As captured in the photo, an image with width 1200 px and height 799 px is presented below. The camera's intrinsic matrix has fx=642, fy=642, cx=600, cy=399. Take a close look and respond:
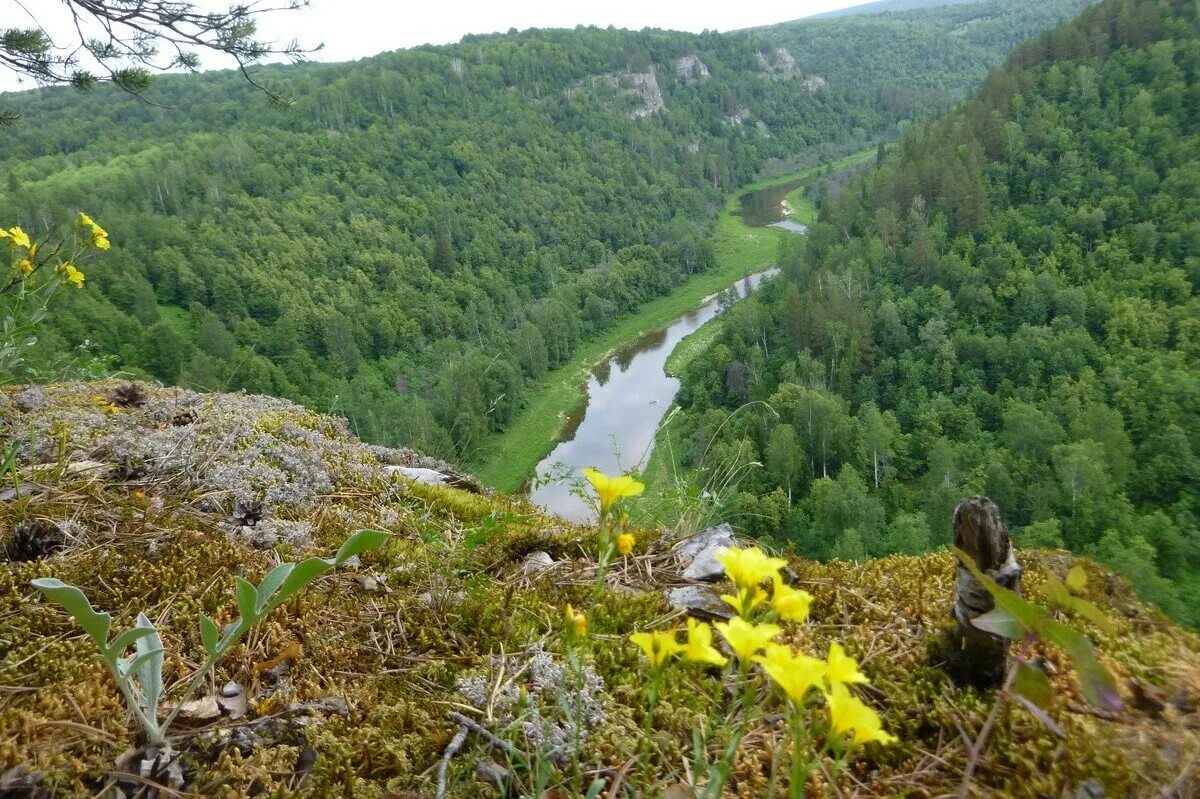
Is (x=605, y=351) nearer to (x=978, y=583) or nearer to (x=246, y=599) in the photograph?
(x=978, y=583)

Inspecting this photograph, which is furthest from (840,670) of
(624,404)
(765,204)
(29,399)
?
(765,204)

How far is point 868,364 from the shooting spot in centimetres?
5619

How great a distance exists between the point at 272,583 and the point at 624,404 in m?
57.0

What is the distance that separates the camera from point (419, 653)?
235 cm

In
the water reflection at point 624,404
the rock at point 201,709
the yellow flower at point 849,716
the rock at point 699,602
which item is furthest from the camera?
the water reflection at point 624,404

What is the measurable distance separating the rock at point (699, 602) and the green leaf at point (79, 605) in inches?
70.4

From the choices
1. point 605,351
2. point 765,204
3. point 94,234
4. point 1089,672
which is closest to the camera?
point 1089,672

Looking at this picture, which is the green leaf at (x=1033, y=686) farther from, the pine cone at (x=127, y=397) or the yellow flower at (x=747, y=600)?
the pine cone at (x=127, y=397)

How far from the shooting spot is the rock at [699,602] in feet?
8.13

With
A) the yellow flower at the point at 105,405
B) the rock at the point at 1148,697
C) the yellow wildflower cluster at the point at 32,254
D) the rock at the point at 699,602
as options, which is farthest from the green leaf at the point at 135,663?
the yellow flower at the point at 105,405

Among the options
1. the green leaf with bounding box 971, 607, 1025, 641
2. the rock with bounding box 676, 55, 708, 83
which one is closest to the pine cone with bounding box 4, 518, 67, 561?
the green leaf with bounding box 971, 607, 1025, 641

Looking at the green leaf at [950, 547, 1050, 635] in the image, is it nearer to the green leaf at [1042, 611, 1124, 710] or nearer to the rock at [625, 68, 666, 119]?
the green leaf at [1042, 611, 1124, 710]

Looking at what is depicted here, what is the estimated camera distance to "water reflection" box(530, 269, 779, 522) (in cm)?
4747

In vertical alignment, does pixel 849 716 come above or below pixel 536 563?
above
